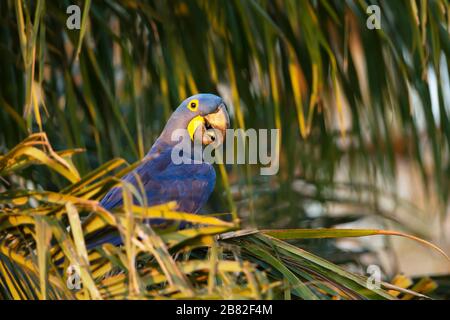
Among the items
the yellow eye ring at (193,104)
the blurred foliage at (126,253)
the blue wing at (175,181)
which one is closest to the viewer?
the blurred foliage at (126,253)

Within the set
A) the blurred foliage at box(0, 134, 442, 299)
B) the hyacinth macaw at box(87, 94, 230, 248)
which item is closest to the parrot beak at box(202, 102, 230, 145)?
the hyacinth macaw at box(87, 94, 230, 248)

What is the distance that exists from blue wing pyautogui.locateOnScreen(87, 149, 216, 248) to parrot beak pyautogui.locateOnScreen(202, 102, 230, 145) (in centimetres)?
8

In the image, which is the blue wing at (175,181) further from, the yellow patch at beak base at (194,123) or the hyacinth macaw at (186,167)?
the yellow patch at beak base at (194,123)

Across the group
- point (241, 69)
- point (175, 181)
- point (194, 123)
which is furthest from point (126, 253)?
point (241, 69)

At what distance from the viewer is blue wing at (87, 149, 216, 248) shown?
1.92m

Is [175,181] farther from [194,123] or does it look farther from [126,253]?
[126,253]

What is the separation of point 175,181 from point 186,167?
3.3 inches

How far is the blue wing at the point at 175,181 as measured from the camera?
1917 mm

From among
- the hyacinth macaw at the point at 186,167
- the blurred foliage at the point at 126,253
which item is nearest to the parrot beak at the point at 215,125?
the hyacinth macaw at the point at 186,167

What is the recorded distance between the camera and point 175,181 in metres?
1.99

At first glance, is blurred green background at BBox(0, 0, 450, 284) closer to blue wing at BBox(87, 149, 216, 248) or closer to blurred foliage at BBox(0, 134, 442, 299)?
blue wing at BBox(87, 149, 216, 248)

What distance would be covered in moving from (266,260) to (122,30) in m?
1.31
